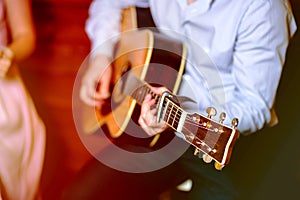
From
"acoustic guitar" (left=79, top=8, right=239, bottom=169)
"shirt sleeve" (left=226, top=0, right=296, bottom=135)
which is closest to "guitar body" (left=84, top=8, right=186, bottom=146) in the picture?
"acoustic guitar" (left=79, top=8, right=239, bottom=169)

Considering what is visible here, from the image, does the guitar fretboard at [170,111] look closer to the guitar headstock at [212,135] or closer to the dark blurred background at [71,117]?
the guitar headstock at [212,135]

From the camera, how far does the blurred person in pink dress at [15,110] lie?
2.92ft

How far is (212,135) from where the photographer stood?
2.42 feet

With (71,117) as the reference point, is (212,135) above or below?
above

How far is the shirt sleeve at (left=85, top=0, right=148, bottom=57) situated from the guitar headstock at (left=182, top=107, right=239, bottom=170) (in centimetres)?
31

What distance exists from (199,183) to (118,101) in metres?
0.21

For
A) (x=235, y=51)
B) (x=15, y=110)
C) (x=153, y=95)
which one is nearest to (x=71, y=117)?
(x=15, y=110)

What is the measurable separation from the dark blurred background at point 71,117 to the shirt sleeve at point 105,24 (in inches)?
1.3

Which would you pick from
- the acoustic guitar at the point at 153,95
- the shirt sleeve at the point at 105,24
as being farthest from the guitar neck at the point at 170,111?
the shirt sleeve at the point at 105,24

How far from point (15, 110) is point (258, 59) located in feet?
1.42

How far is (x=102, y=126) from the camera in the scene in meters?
1.00

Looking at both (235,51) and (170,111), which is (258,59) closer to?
(235,51)

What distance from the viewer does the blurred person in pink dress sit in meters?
0.89

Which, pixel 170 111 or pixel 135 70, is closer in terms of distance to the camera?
pixel 170 111
